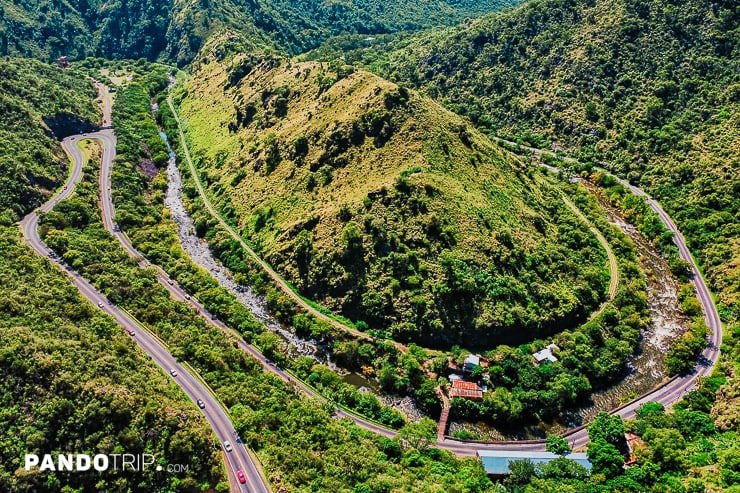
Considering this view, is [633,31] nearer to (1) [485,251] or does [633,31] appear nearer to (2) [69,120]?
(1) [485,251]

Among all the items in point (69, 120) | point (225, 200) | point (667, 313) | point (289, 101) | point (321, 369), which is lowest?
point (321, 369)

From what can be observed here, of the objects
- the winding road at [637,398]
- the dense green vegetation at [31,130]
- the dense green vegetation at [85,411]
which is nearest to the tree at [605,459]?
the winding road at [637,398]

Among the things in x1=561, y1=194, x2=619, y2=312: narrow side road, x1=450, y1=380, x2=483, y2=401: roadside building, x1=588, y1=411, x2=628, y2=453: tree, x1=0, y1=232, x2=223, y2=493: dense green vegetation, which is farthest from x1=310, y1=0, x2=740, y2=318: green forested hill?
x1=0, y1=232, x2=223, y2=493: dense green vegetation

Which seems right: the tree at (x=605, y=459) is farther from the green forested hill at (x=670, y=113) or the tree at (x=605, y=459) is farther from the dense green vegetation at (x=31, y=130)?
the dense green vegetation at (x=31, y=130)

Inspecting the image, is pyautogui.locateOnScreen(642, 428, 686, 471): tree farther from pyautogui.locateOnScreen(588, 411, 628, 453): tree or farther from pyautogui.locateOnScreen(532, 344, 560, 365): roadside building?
pyautogui.locateOnScreen(532, 344, 560, 365): roadside building

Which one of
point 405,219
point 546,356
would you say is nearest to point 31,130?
point 405,219

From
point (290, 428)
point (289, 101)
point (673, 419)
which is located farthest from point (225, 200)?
point (673, 419)
